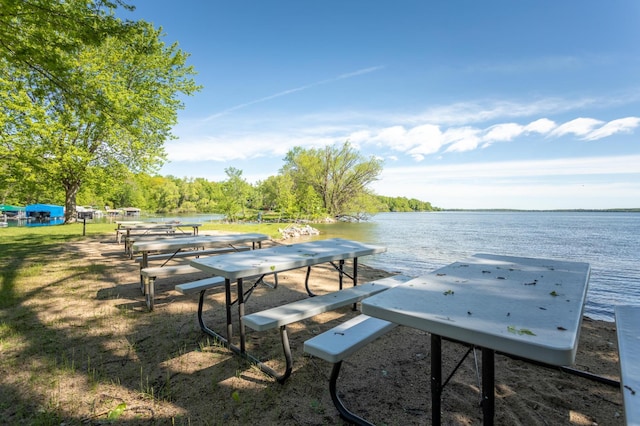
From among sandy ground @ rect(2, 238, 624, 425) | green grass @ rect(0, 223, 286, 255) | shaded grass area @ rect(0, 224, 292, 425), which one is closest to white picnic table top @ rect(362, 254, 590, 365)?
sandy ground @ rect(2, 238, 624, 425)

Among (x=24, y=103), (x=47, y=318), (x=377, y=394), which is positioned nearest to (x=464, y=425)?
(x=377, y=394)

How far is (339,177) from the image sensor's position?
37.9m

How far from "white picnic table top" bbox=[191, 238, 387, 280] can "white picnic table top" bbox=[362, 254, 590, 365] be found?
1267 millimetres

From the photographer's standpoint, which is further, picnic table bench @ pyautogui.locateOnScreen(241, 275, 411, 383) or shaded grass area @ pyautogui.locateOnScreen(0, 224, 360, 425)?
picnic table bench @ pyautogui.locateOnScreen(241, 275, 411, 383)

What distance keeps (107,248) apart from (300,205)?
25.9m

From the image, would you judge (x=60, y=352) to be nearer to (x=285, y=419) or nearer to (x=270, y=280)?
(x=285, y=419)

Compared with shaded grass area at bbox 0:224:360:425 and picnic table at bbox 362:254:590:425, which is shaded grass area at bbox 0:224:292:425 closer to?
shaded grass area at bbox 0:224:360:425

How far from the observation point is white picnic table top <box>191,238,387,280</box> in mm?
2574

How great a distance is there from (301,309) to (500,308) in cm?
153

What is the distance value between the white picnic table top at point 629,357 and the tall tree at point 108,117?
9.08 m

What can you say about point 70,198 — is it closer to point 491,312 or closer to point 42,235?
point 42,235

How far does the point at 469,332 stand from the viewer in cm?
113

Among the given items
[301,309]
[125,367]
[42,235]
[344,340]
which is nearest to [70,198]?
[42,235]

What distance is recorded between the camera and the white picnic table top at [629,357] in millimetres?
977
